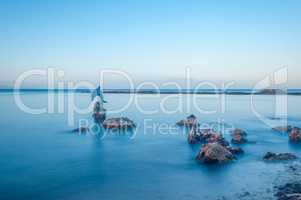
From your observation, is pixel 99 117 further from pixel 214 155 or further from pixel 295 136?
pixel 214 155

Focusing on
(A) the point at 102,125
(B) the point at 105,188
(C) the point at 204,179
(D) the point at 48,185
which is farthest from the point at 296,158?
(A) the point at 102,125

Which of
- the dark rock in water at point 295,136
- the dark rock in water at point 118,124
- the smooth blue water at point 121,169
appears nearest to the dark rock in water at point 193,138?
the smooth blue water at point 121,169

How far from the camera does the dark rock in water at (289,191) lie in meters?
10.5

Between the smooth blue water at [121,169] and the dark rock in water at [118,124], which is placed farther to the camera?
the dark rock in water at [118,124]

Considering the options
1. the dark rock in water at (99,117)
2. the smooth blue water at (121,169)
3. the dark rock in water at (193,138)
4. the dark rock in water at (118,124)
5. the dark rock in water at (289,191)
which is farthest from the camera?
the dark rock in water at (99,117)

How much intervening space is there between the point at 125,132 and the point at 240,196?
17.2 meters

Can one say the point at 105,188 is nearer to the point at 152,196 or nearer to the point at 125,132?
the point at 152,196

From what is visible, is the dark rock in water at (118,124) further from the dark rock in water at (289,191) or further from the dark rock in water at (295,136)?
the dark rock in water at (289,191)

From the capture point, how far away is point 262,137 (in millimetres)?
25422

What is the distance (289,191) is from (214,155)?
5.26 m

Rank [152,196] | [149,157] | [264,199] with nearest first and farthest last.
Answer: [264,199] < [152,196] < [149,157]

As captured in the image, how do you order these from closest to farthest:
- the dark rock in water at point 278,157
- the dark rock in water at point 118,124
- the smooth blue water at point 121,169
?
the smooth blue water at point 121,169 < the dark rock in water at point 278,157 < the dark rock in water at point 118,124

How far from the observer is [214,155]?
53.6 ft

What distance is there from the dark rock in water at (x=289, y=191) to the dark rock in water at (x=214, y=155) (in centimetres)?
422
